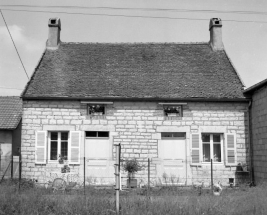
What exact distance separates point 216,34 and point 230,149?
637 centimetres

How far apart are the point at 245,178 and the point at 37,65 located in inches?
405

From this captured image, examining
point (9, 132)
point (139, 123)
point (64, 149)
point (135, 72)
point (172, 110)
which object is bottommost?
point (64, 149)

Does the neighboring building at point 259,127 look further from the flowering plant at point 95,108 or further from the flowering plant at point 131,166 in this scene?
the flowering plant at point 95,108

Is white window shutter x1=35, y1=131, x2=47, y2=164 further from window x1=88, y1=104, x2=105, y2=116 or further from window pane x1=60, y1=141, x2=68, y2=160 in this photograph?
window x1=88, y1=104, x2=105, y2=116

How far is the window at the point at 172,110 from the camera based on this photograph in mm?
14680

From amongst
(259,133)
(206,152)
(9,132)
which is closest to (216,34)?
(259,133)

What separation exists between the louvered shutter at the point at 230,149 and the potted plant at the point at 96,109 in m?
5.29

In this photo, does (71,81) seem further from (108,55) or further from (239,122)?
(239,122)

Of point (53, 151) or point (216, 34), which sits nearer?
point (53, 151)

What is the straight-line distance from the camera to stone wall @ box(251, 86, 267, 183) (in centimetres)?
1306

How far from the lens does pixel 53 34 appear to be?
1755 cm

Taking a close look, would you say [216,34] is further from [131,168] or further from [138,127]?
[131,168]

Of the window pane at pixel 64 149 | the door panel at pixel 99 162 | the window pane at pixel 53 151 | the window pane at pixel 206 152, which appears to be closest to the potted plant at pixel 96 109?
the door panel at pixel 99 162

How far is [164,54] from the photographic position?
1745 centimetres
